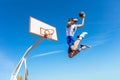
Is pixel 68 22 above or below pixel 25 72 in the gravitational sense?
above

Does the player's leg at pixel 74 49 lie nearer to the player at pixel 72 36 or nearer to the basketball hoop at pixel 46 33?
the player at pixel 72 36

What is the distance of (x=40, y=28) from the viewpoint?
13234mm

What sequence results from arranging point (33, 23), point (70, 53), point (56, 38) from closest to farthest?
point (70, 53)
point (33, 23)
point (56, 38)

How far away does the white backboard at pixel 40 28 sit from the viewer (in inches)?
496

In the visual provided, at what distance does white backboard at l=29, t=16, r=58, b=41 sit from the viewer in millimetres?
12592

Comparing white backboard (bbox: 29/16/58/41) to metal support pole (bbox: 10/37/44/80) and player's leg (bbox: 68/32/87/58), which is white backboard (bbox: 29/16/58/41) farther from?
player's leg (bbox: 68/32/87/58)

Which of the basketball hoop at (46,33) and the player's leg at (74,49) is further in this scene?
the basketball hoop at (46,33)

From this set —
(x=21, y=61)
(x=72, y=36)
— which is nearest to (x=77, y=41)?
(x=72, y=36)

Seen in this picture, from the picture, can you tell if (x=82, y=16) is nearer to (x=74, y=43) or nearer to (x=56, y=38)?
(x=74, y=43)

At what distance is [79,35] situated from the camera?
40.5 ft

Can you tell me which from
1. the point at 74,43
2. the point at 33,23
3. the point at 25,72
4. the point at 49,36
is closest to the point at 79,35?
the point at 74,43

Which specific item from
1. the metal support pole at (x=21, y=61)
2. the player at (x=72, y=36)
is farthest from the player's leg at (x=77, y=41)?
the metal support pole at (x=21, y=61)

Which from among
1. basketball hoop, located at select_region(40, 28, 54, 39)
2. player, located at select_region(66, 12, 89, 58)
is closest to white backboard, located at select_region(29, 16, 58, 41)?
basketball hoop, located at select_region(40, 28, 54, 39)

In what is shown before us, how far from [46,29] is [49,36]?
2.01 ft
